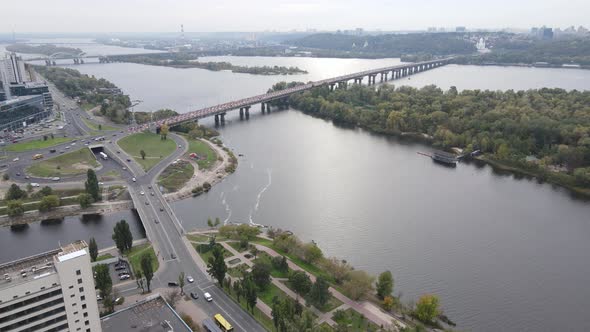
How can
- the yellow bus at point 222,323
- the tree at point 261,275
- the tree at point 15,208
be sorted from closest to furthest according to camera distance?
1. the yellow bus at point 222,323
2. the tree at point 261,275
3. the tree at point 15,208

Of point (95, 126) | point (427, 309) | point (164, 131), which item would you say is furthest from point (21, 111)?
point (427, 309)

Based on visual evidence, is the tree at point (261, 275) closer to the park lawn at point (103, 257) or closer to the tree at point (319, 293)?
the tree at point (319, 293)

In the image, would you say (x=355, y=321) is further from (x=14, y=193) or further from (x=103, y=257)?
(x=14, y=193)

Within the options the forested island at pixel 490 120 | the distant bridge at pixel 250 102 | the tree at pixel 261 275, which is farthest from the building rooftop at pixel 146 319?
the forested island at pixel 490 120

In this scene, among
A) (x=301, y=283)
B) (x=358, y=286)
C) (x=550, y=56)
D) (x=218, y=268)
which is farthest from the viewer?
(x=550, y=56)

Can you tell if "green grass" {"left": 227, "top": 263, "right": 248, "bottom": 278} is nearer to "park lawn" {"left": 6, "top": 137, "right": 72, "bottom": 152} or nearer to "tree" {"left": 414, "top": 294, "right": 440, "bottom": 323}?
"tree" {"left": 414, "top": 294, "right": 440, "bottom": 323}

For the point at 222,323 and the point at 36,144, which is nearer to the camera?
the point at 222,323

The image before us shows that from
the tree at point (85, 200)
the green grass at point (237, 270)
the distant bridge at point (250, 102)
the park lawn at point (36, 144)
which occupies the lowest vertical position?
the green grass at point (237, 270)
